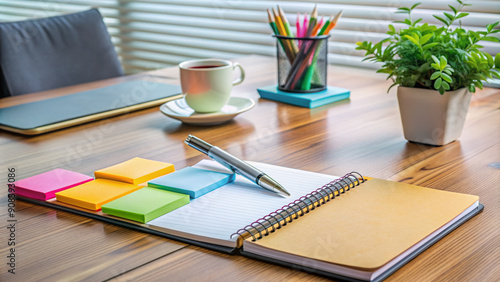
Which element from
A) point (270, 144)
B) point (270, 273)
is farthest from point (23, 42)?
point (270, 273)

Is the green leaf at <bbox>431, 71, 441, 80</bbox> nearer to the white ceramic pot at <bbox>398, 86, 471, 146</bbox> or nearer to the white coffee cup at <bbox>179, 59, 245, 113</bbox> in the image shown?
the white ceramic pot at <bbox>398, 86, 471, 146</bbox>

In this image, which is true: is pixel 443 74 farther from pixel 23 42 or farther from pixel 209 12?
pixel 209 12

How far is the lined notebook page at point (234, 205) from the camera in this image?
71 centimetres

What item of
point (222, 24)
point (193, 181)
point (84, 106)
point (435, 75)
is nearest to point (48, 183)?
point (193, 181)

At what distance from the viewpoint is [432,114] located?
1013 mm

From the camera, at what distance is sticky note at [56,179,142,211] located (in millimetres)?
787

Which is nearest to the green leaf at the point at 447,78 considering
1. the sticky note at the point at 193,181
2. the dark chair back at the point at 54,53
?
the sticky note at the point at 193,181

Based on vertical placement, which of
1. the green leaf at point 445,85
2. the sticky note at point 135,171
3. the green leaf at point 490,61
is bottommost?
the sticky note at point 135,171

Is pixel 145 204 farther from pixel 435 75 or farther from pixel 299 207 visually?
pixel 435 75

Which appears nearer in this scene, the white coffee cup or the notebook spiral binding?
the notebook spiral binding

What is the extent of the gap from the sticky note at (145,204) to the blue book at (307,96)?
1.96 ft

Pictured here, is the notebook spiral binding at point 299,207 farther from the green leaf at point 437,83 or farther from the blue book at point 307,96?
the blue book at point 307,96

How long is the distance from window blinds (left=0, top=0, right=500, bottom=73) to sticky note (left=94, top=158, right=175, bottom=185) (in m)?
1.31

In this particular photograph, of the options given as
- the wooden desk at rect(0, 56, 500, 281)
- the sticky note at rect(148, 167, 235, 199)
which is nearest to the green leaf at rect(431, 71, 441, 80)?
the wooden desk at rect(0, 56, 500, 281)
